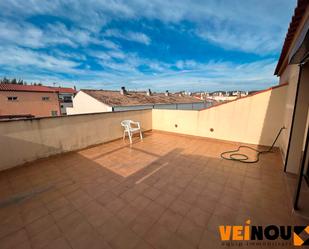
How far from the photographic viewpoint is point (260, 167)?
2.92 metres

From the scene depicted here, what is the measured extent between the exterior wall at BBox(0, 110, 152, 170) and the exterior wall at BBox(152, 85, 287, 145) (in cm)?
290

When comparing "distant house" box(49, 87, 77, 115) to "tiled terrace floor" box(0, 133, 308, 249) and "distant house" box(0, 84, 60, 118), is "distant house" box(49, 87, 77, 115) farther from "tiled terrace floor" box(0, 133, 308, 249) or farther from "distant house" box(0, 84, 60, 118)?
"tiled terrace floor" box(0, 133, 308, 249)

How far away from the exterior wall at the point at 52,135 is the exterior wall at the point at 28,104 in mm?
17740

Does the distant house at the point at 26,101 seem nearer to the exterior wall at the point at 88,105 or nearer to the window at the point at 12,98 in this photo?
the window at the point at 12,98

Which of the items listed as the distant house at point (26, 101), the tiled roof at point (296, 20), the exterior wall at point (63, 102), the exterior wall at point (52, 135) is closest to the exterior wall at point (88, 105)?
the exterior wall at point (52, 135)

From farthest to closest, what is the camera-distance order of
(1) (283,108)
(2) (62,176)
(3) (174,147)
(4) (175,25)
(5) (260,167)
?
(4) (175,25) → (3) (174,147) → (1) (283,108) → (5) (260,167) → (2) (62,176)

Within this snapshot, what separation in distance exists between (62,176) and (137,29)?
716 centimetres

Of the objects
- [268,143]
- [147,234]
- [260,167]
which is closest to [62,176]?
[147,234]

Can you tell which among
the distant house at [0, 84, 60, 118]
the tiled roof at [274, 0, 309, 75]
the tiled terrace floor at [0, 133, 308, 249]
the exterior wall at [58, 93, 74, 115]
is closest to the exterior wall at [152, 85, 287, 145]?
the tiled terrace floor at [0, 133, 308, 249]

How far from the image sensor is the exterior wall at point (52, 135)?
9.21 ft

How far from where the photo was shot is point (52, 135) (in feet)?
11.3

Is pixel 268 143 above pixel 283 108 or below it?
below

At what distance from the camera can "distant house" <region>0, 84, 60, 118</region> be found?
14.5m

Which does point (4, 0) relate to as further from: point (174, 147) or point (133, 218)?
point (174, 147)
